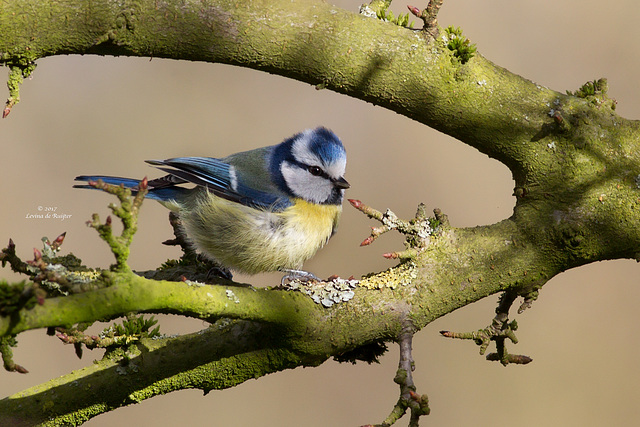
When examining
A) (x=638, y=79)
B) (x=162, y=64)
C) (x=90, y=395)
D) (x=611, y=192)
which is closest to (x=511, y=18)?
(x=638, y=79)

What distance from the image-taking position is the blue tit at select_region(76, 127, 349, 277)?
2.76m

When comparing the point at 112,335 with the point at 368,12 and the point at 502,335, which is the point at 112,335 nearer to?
the point at 502,335

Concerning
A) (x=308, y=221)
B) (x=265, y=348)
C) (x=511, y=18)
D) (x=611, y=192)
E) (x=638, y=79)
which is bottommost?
(x=265, y=348)

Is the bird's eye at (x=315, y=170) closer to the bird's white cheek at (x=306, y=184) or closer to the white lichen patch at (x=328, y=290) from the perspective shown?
the bird's white cheek at (x=306, y=184)

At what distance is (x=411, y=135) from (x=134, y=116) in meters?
2.21

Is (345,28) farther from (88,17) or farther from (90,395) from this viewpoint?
(90,395)

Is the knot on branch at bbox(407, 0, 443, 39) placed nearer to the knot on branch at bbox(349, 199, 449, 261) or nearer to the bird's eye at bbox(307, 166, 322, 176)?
the knot on branch at bbox(349, 199, 449, 261)

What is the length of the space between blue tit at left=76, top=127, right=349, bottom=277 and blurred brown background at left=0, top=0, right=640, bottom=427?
3.47 ft

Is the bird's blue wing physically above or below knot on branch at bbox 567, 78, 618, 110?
below

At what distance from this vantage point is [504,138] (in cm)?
215

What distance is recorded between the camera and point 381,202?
4.50 meters

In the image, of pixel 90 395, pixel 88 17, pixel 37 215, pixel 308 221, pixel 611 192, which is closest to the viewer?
pixel 88 17

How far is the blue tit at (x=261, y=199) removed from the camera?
2758 mm

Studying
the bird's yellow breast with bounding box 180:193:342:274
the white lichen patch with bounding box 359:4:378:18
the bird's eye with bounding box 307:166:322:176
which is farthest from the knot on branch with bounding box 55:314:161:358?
the white lichen patch with bounding box 359:4:378:18
